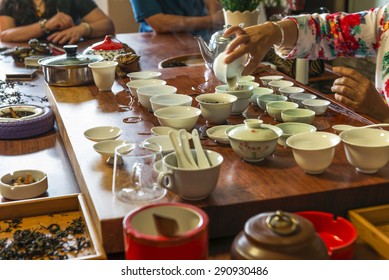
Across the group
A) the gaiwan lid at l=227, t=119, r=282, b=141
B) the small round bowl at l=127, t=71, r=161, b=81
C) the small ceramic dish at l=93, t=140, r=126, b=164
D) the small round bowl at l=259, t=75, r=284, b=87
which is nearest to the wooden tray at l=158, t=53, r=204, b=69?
the small round bowl at l=127, t=71, r=161, b=81

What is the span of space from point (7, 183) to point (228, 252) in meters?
0.73

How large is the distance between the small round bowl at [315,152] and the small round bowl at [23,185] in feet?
2.22

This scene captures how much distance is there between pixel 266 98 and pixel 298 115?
0.69ft

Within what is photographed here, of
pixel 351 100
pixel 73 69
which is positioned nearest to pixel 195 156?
pixel 351 100

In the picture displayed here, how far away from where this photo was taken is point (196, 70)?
102 inches

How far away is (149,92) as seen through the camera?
2053 millimetres

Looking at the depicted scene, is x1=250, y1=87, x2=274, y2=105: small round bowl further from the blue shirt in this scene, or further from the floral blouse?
the blue shirt

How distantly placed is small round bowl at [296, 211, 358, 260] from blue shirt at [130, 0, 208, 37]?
3176 millimetres

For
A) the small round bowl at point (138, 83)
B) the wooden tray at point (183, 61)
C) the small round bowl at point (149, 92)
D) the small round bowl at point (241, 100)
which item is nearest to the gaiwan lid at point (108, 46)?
the wooden tray at point (183, 61)

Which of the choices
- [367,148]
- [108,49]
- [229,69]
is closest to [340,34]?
[229,69]

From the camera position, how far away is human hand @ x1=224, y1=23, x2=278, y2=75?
80.0 inches

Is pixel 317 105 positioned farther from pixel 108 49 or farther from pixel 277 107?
pixel 108 49

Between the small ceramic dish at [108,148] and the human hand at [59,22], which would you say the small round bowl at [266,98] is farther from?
the human hand at [59,22]

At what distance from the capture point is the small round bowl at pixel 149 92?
1.97 meters
